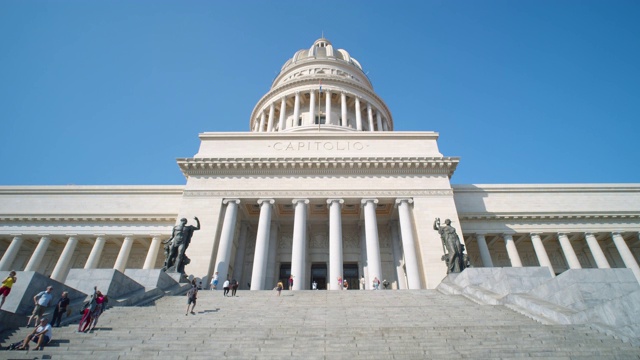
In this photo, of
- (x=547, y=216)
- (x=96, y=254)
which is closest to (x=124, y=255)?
(x=96, y=254)

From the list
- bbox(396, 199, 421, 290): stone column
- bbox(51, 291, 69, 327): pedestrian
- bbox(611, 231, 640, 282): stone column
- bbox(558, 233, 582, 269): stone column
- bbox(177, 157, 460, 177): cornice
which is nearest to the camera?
bbox(51, 291, 69, 327): pedestrian

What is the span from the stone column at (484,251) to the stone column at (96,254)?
2968cm

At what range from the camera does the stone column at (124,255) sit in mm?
25231

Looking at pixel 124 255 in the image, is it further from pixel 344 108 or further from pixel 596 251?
pixel 596 251

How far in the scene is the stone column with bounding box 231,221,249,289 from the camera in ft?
81.1

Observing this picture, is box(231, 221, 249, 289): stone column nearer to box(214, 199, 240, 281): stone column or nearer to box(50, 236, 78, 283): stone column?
box(214, 199, 240, 281): stone column

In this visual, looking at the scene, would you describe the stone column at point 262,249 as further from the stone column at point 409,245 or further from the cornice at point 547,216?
the cornice at point 547,216

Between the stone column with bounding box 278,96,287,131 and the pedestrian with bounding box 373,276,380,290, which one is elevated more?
the stone column with bounding box 278,96,287,131

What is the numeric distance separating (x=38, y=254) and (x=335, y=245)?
23.1 m

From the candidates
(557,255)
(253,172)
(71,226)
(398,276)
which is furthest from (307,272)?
(557,255)

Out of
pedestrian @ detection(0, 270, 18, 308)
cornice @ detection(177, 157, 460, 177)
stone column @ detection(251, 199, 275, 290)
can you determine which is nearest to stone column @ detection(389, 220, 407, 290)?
cornice @ detection(177, 157, 460, 177)

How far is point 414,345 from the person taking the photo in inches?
306

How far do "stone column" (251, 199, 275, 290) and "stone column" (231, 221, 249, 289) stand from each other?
2670mm

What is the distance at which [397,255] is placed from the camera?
25.6m
